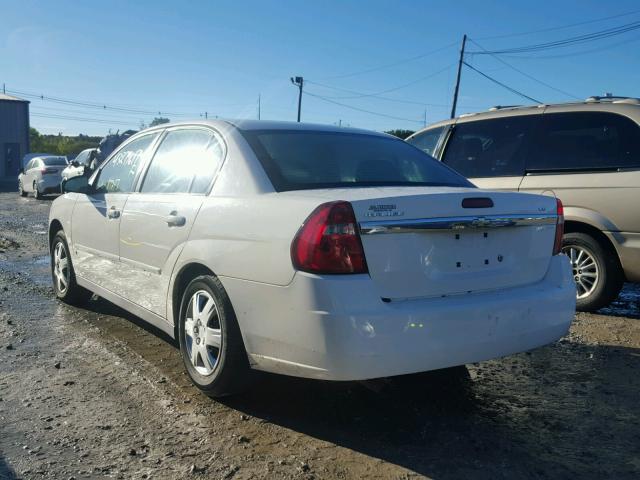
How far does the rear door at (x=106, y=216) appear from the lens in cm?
482

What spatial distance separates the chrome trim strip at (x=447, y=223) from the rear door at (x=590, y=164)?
7.99ft

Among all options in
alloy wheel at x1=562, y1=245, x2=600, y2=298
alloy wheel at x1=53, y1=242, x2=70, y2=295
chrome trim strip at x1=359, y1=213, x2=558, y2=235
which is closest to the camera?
chrome trim strip at x1=359, y1=213, x2=558, y2=235

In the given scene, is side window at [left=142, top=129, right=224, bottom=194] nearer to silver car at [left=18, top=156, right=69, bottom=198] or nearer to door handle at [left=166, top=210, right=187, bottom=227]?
door handle at [left=166, top=210, right=187, bottom=227]

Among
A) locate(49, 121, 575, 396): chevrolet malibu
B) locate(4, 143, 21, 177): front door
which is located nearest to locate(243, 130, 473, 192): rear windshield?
locate(49, 121, 575, 396): chevrolet malibu

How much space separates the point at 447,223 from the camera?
123 inches

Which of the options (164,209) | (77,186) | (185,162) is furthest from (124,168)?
(164,209)

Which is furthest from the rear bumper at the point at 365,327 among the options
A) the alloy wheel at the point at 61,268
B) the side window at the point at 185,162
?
the alloy wheel at the point at 61,268

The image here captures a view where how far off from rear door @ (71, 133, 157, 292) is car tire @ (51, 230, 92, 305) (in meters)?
0.29

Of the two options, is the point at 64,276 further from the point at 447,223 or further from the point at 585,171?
the point at 585,171

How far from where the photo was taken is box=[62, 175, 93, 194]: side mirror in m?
5.55

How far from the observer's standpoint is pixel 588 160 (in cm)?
585

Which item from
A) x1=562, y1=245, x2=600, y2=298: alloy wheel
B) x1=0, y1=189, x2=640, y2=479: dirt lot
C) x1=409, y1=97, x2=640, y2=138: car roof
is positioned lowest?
x1=0, y1=189, x2=640, y2=479: dirt lot

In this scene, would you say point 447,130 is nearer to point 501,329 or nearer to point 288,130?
point 288,130

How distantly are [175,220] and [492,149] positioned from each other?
3.95m
